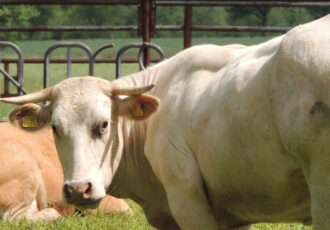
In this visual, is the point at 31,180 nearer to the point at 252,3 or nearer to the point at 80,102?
the point at 80,102

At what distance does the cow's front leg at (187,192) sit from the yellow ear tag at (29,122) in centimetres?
117

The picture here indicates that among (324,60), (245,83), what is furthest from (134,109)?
(324,60)

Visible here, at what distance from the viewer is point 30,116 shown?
5.12 metres

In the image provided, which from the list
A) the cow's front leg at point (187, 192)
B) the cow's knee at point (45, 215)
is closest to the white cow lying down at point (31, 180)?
the cow's knee at point (45, 215)

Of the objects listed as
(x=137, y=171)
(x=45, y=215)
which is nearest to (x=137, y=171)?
(x=137, y=171)

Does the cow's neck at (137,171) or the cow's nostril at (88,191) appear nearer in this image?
the cow's nostril at (88,191)

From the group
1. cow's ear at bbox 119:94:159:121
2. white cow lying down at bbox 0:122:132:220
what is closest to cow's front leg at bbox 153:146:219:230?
cow's ear at bbox 119:94:159:121

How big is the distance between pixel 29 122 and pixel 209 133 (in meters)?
1.63

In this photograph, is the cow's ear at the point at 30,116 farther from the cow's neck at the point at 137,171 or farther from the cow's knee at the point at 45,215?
the cow's knee at the point at 45,215

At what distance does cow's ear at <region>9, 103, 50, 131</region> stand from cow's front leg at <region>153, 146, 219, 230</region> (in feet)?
3.57

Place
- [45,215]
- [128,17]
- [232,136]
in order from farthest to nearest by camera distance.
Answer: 1. [128,17]
2. [45,215]
3. [232,136]

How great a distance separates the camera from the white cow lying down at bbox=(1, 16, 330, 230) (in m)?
3.38

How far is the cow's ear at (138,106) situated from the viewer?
4680mm

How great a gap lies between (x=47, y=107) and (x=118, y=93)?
56 centimetres
